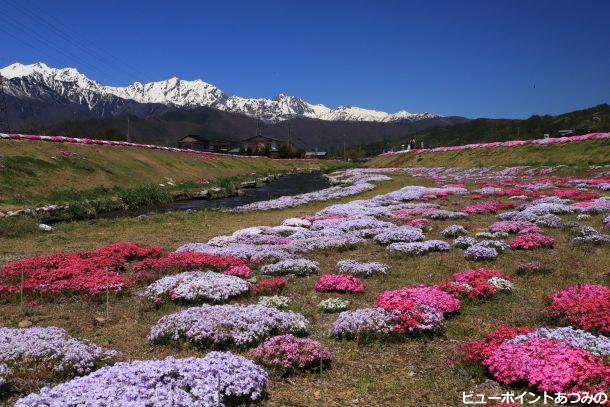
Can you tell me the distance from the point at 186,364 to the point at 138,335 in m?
4.25

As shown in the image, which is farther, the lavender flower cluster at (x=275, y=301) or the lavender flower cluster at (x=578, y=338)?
the lavender flower cluster at (x=275, y=301)

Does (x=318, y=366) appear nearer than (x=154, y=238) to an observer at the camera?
Yes

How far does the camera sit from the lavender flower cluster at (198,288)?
48.0 ft

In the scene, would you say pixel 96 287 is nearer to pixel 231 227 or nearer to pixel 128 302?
pixel 128 302

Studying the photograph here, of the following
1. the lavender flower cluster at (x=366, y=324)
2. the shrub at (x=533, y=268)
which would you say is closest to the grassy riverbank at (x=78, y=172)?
the lavender flower cluster at (x=366, y=324)

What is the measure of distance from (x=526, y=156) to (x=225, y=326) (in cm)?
7417

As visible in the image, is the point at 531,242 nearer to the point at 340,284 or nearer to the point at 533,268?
the point at 533,268

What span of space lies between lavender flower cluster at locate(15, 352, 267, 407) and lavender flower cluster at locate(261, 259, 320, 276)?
8.87m

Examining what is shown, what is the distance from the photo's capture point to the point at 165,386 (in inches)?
311

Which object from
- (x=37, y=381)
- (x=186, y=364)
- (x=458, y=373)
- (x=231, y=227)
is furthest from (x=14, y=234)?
(x=458, y=373)

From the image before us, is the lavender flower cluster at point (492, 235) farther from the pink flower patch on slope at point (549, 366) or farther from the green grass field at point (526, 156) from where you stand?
the green grass field at point (526, 156)

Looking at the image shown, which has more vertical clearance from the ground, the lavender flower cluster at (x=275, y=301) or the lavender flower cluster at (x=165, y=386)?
the lavender flower cluster at (x=165, y=386)

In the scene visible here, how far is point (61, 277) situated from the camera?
16922mm

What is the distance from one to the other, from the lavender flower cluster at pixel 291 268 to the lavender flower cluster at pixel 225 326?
5667 mm
